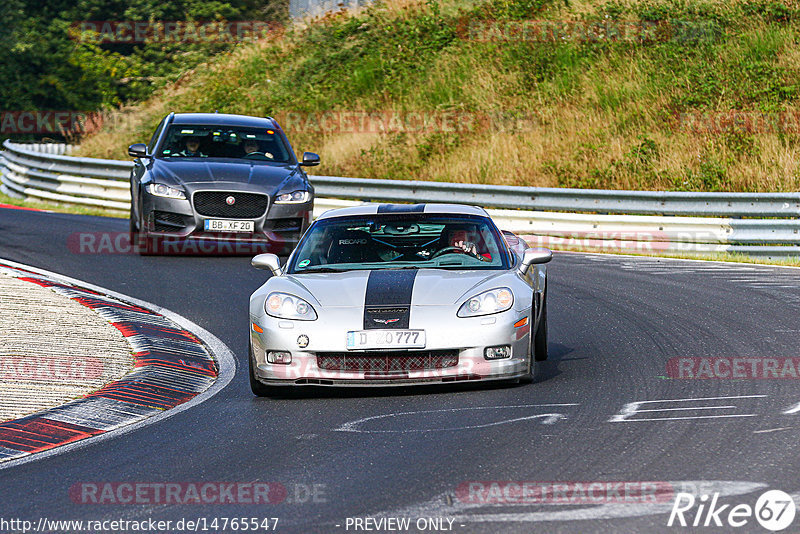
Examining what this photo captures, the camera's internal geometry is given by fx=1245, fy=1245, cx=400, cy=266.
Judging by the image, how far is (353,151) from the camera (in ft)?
86.2

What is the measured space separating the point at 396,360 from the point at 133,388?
1936mm

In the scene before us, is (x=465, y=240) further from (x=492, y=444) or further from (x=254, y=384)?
(x=492, y=444)

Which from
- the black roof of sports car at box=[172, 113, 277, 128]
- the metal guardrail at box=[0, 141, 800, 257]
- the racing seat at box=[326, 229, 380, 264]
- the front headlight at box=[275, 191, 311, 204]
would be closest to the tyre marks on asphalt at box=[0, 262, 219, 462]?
the racing seat at box=[326, 229, 380, 264]

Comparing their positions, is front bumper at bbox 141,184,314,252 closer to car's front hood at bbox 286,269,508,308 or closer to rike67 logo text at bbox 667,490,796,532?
car's front hood at bbox 286,269,508,308

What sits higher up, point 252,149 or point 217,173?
point 252,149

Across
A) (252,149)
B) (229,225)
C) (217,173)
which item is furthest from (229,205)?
(252,149)

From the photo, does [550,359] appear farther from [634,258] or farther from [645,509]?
[634,258]

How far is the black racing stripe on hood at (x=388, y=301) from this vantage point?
7949mm

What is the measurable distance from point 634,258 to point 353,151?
35.0 ft

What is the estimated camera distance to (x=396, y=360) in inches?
313

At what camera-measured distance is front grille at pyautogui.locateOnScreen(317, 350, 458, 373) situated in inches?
313

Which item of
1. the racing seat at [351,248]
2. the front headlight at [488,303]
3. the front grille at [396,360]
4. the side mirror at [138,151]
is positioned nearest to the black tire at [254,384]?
the front grille at [396,360]

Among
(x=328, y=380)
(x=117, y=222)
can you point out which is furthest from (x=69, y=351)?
(x=117, y=222)

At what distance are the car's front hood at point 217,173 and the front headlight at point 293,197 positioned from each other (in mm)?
171
